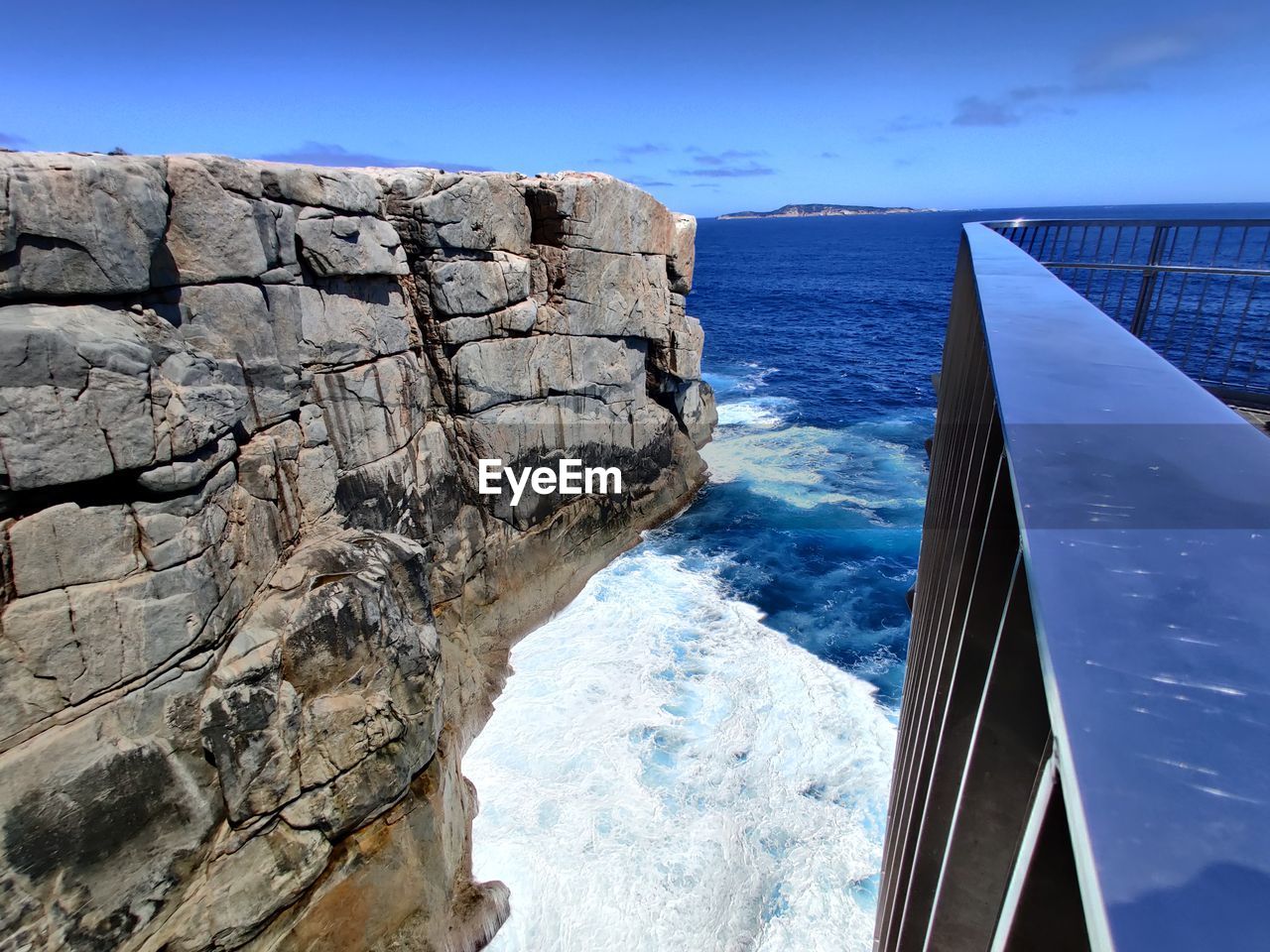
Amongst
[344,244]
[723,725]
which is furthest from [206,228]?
[723,725]

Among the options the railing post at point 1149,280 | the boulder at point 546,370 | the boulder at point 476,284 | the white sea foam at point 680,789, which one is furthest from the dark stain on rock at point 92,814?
the railing post at point 1149,280

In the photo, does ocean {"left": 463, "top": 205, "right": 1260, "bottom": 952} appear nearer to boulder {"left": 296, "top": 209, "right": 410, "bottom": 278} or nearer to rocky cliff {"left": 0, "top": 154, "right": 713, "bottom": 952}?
rocky cliff {"left": 0, "top": 154, "right": 713, "bottom": 952}

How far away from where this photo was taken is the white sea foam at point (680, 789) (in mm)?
11312

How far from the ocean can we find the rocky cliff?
142cm

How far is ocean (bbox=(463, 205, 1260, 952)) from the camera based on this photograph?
11508 mm

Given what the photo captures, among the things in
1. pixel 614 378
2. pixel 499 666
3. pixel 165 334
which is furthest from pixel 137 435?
pixel 614 378

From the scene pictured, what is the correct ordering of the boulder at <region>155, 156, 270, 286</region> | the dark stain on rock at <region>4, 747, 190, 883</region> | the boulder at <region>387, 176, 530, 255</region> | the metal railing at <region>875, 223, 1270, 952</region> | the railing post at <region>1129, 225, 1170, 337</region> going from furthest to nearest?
the boulder at <region>387, 176, 530, 255</region> → the boulder at <region>155, 156, 270, 286</region> → the railing post at <region>1129, 225, 1170, 337</region> → the dark stain on rock at <region>4, 747, 190, 883</region> → the metal railing at <region>875, 223, 1270, 952</region>

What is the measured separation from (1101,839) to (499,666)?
16.7 meters

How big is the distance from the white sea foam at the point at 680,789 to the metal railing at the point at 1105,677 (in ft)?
31.0

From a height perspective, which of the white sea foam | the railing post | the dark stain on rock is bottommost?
the white sea foam

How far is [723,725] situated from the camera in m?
15.0

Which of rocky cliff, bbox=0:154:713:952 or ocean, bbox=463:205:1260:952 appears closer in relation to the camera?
rocky cliff, bbox=0:154:713:952

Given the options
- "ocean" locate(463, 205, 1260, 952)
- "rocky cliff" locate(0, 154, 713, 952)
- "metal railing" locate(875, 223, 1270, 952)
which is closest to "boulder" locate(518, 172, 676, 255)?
"rocky cliff" locate(0, 154, 713, 952)

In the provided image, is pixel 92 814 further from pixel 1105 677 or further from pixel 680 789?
pixel 1105 677
